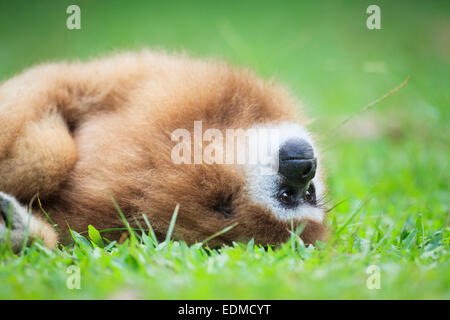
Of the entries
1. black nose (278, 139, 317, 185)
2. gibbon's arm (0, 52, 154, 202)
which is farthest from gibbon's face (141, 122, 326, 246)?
gibbon's arm (0, 52, 154, 202)

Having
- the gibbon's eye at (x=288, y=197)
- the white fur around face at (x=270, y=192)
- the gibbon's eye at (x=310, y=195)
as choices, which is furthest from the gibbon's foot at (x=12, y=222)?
the gibbon's eye at (x=310, y=195)

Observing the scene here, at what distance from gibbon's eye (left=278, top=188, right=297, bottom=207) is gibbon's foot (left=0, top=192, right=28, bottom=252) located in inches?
56.9

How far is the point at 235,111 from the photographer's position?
123 inches

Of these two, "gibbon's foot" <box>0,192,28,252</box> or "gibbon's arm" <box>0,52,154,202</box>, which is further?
"gibbon's arm" <box>0,52,154,202</box>

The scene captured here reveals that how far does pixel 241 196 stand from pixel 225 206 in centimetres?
12

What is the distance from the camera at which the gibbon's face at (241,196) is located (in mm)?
2766

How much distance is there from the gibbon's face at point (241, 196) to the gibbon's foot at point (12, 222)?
2.33 feet

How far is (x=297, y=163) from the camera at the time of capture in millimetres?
2818

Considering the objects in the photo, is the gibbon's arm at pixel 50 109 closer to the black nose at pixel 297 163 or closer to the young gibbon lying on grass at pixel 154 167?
the young gibbon lying on grass at pixel 154 167

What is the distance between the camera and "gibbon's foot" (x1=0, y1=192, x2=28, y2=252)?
8.25 feet

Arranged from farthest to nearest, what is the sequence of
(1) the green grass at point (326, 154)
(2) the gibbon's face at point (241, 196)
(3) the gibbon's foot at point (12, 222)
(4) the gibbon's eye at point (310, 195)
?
(4) the gibbon's eye at point (310, 195) < (2) the gibbon's face at point (241, 196) < (3) the gibbon's foot at point (12, 222) < (1) the green grass at point (326, 154)

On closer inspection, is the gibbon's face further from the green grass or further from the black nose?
the green grass

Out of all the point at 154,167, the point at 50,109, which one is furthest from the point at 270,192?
the point at 50,109

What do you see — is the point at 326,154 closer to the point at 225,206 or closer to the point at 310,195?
the point at 310,195
